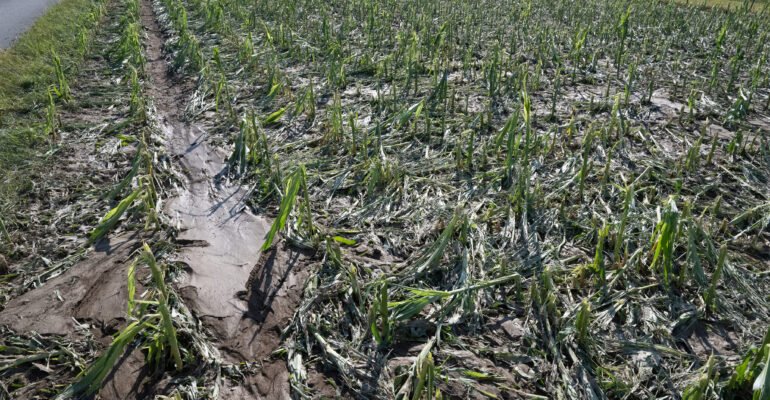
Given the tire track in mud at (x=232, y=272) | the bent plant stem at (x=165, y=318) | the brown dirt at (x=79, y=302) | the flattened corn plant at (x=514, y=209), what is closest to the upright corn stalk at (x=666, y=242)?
the flattened corn plant at (x=514, y=209)

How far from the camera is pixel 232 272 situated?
265 centimetres

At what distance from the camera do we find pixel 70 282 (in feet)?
8.41

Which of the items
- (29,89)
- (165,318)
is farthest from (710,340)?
(29,89)

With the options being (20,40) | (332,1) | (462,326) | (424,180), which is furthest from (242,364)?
(332,1)

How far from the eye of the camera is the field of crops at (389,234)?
6.79 ft

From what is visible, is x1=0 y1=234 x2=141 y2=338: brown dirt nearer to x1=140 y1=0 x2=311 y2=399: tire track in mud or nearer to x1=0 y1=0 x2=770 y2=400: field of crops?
x1=0 y1=0 x2=770 y2=400: field of crops

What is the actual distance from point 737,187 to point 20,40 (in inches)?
345

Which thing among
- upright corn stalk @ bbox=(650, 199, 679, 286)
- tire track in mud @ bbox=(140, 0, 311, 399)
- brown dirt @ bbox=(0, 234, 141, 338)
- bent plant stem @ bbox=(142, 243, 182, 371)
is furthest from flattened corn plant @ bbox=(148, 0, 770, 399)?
brown dirt @ bbox=(0, 234, 141, 338)

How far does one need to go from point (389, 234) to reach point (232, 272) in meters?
0.92

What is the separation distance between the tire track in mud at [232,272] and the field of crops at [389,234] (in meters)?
0.01

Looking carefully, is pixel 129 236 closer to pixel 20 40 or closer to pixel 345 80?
pixel 345 80

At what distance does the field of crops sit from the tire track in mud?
1cm

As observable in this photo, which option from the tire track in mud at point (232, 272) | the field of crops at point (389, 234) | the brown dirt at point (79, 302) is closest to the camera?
the field of crops at point (389, 234)

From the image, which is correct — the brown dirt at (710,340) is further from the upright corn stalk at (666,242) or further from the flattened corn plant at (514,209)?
the upright corn stalk at (666,242)
